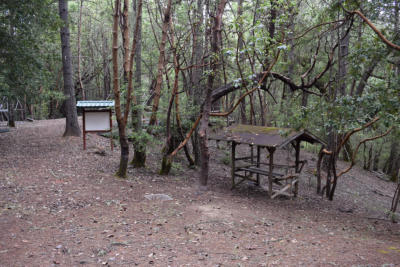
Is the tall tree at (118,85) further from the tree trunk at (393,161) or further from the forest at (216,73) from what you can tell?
the tree trunk at (393,161)

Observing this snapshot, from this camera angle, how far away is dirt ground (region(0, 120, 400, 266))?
4871mm

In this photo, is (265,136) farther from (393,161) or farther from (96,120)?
(393,161)

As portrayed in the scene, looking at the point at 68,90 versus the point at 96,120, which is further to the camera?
the point at 68,90

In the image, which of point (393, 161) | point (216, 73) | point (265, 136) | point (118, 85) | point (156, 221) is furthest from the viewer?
point (393, 161)

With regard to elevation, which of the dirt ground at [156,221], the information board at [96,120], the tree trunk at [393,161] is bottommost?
the tree trunk at [393,161]

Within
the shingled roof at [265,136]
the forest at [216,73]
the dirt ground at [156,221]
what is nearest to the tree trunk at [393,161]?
the forest at [216,73]

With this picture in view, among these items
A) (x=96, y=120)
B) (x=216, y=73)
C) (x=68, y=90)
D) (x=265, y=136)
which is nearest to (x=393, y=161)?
(x=265, y=136)

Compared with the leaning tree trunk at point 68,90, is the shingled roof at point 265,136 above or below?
below

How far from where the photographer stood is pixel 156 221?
255 inches

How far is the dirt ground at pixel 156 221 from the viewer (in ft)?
16.0

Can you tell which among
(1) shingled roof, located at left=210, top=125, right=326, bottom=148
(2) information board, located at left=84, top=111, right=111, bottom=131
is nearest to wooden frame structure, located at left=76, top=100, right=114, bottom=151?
(2) information board, located at left=84, top=111, right=111, bottom=131

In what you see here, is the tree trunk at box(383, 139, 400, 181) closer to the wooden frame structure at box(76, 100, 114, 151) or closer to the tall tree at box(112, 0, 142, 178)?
the wooden frame structure at box(76, 100, 114, 151)

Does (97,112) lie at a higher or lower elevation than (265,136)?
higher

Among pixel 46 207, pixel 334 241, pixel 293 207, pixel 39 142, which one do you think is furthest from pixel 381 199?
pixel 39 142
